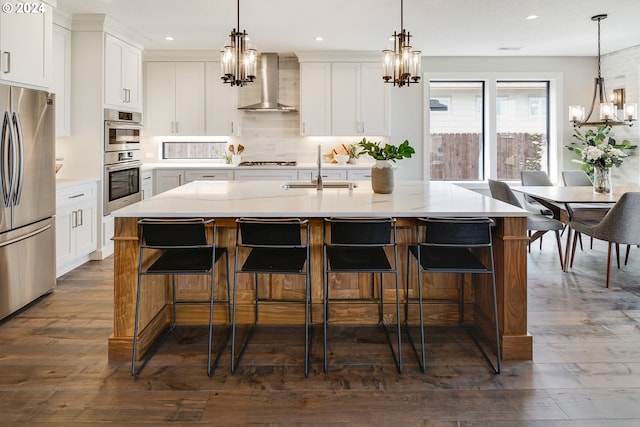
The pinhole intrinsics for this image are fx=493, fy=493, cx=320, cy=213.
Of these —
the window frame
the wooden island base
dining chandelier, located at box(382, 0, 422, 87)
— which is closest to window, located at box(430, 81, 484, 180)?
the window frame

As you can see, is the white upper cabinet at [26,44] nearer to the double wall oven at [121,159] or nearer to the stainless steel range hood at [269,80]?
the double wall oven at [121,159]

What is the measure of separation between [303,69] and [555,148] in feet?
13.1

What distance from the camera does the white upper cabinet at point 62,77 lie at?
15.9 ft

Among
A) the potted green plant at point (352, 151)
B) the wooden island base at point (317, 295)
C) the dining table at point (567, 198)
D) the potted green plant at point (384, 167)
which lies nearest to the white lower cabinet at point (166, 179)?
the potted green plant at point (352, 151)

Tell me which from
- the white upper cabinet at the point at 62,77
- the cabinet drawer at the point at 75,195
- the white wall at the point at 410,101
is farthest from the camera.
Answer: the white wall at the point at 410,101

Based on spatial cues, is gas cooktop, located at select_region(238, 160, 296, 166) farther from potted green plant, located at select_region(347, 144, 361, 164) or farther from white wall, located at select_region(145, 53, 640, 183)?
potted green plant, located at select_region(347, 144, 361, 164)

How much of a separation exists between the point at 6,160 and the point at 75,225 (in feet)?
4.72

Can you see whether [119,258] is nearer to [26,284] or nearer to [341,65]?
[26,284]

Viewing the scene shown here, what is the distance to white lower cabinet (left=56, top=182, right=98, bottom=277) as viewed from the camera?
4.46 m

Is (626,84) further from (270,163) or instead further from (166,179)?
(166,179)

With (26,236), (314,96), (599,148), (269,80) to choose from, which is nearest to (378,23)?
(314,96)

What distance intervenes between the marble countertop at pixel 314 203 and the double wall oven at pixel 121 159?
1.80 meters

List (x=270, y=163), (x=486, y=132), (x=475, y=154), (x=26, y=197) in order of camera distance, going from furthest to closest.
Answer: (x=475, y=154) < (x=486, y=132) < (x=270, y=163) < (x=26, y=197)

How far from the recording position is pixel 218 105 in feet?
22.9
